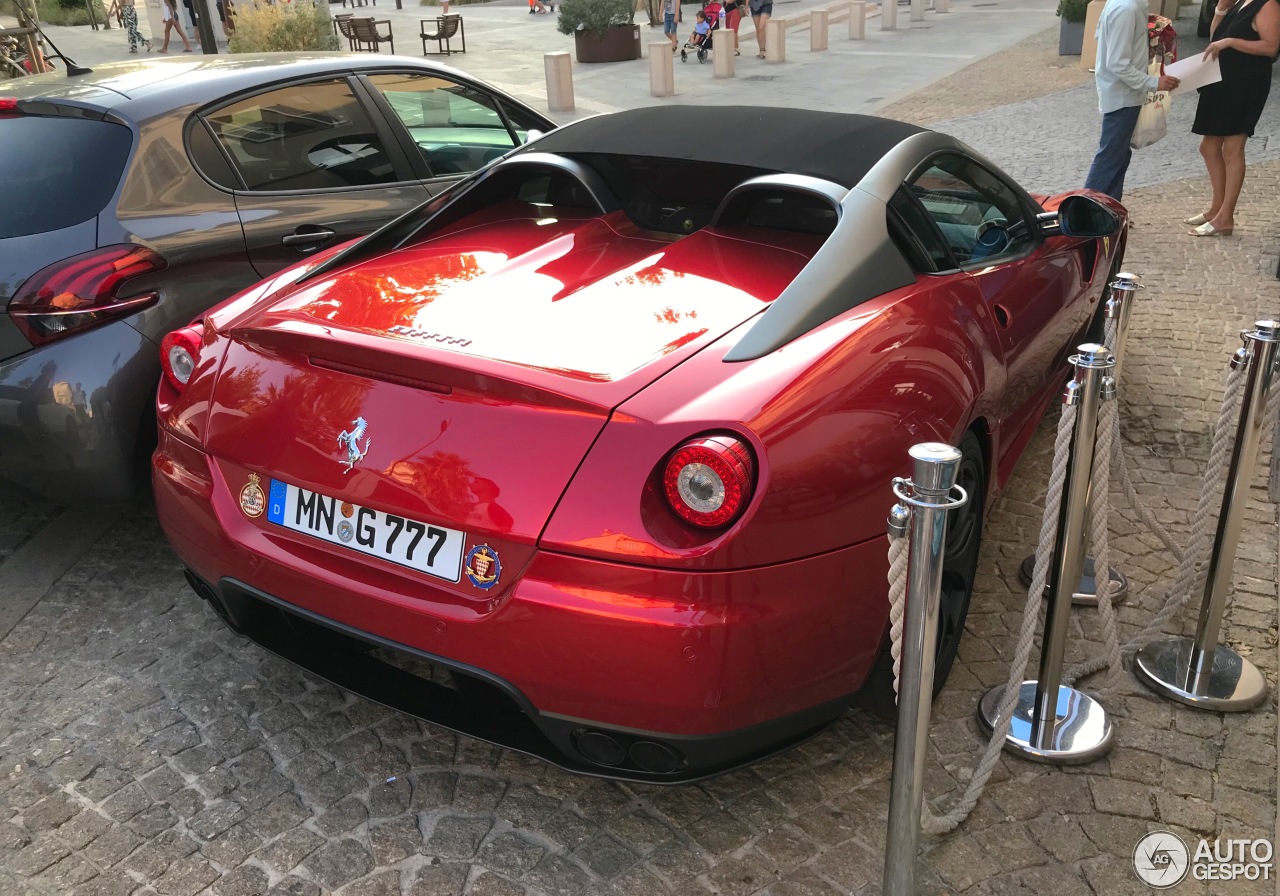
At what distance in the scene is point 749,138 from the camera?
3.24 m

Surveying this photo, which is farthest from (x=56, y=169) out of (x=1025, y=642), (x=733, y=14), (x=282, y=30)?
(x=733, y=14)

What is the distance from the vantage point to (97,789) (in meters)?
2.73

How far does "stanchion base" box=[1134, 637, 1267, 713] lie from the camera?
2.97 meters

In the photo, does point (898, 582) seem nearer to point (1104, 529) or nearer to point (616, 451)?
point (616, 451)

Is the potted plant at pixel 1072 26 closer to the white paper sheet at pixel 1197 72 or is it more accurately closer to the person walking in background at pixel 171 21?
the white paper sheet at pixel 1197 72

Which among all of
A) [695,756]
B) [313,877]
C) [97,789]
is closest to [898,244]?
[695,756]

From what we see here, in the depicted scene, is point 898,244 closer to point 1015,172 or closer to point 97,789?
point 97,789

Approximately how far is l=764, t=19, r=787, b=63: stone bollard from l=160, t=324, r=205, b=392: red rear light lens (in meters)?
19.2

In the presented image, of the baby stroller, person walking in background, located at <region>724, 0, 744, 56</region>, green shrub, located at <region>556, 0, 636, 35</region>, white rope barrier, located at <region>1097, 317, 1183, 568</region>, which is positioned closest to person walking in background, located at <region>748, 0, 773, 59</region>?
person walking in background, located at <region>724, 0, 744, 56</region>

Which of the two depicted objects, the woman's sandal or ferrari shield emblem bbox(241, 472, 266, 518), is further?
the woman's sandal

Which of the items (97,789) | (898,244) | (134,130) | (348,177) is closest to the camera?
(97,789)

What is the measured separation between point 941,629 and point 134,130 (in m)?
3.18

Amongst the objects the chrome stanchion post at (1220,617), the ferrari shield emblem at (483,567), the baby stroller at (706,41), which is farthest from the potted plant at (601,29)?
the ferrari shield emblem at (483,567)

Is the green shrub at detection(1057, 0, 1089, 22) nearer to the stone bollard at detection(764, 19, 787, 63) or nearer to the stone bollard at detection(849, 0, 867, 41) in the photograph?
the stone bollard at detection(764, 19, 787, 63)
